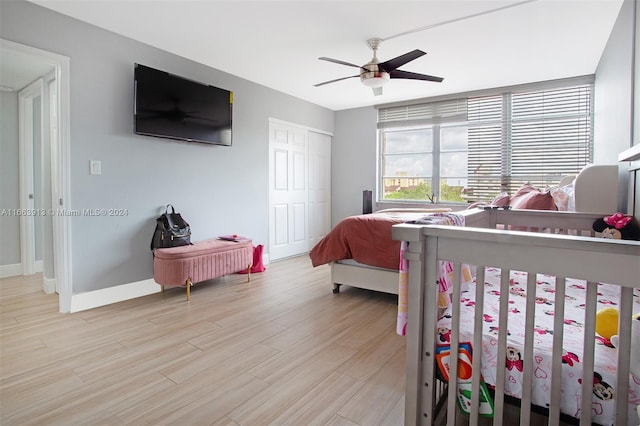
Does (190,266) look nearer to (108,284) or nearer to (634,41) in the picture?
(108,284)

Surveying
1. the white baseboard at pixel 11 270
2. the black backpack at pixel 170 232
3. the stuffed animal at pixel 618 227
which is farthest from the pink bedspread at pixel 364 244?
the white baseboard at pixel 11 270

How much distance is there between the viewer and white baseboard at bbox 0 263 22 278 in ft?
12.9

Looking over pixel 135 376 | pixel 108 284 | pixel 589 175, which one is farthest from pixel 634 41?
pixel 108 284

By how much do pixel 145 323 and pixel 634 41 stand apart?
398cm

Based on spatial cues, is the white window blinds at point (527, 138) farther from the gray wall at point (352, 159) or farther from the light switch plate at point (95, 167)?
the light switch plate at point (95, 167)

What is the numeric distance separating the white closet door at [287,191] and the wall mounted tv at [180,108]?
3.30 feet

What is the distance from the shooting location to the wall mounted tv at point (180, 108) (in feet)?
10.3

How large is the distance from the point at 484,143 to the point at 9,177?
6017mm

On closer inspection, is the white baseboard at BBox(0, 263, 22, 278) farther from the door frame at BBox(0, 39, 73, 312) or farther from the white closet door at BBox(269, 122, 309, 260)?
the white closet door at BBox(269, 122, 309, 260)

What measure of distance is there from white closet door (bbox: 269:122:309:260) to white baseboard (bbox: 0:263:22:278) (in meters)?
3.01

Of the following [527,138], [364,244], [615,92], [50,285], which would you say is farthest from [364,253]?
[50,285]

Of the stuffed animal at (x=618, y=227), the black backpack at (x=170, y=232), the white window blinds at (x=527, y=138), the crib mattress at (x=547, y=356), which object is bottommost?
the crib mattress at (x=547, y=356)

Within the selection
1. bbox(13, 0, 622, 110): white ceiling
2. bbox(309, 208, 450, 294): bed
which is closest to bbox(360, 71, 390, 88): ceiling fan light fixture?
bbox(13, 0, 622, 110): white ceiling

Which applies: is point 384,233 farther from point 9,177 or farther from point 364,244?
point 9,177
